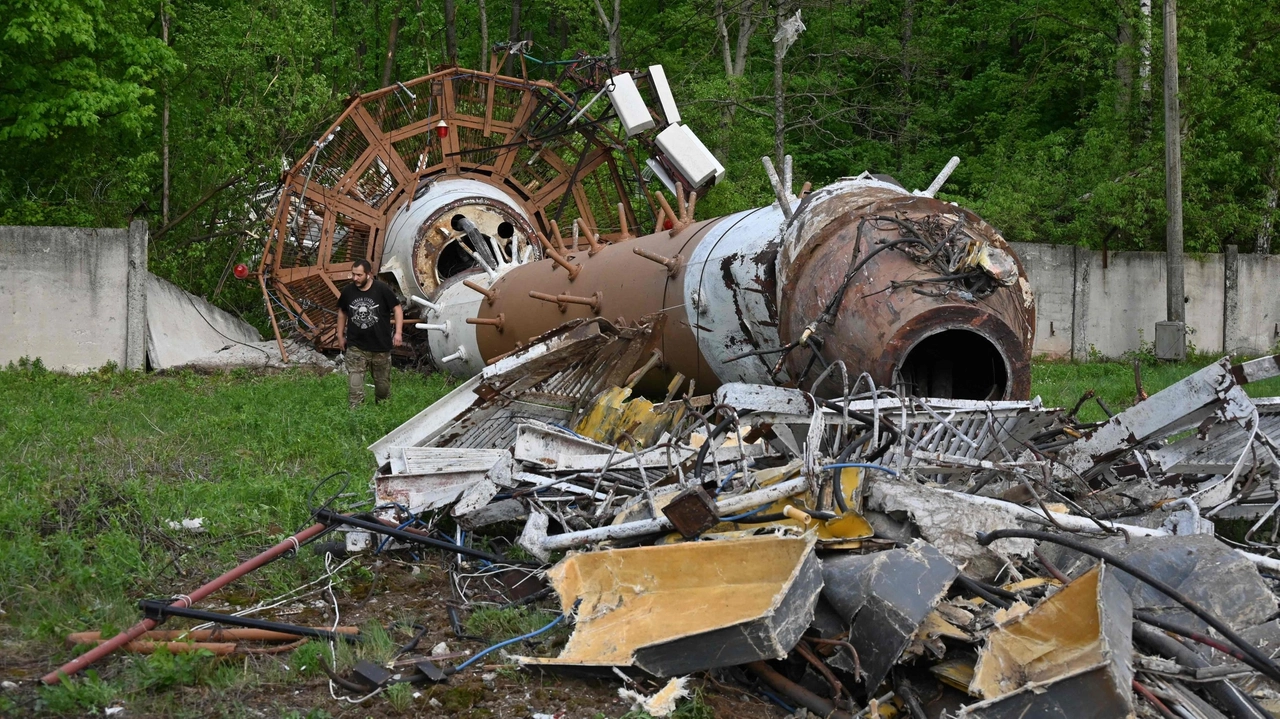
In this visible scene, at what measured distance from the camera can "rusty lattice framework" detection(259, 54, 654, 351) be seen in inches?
521

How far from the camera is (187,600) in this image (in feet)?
13.7

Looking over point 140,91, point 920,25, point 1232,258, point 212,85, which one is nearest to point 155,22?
point 212,85

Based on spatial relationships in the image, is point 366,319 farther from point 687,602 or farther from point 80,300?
point 687,602

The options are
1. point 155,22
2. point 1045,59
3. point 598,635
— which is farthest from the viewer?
Result: point 1045,59

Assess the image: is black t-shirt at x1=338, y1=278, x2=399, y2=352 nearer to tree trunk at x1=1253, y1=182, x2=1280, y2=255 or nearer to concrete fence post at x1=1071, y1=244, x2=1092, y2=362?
concrete fence post at x1=1071, y1=244, x2=1092, y2=362

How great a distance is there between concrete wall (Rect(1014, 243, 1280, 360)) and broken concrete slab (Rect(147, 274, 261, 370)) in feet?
36.7

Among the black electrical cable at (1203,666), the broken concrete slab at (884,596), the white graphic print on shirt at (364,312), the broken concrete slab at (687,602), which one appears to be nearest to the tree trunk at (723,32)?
the white graphic print on shirt at (364,312)

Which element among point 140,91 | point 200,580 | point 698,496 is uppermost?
point 140,91

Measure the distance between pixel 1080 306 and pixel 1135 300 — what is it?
112cm

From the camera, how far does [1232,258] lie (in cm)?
1712

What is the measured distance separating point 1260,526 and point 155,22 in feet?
60.6

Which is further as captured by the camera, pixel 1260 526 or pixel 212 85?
pixel 212 85

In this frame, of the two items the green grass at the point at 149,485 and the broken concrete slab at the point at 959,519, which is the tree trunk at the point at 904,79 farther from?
the broken concrete slab at the point at 959,519

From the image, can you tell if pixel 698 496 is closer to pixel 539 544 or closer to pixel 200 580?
pixel 539 544
